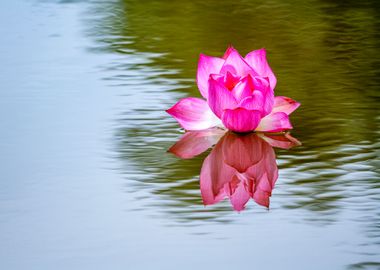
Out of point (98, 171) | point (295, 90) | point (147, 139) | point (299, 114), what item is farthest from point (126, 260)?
point (295, 90)

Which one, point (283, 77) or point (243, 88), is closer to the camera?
point (243, 88)

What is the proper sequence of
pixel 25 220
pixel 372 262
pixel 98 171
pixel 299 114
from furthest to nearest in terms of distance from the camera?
pixel 299 114, pixel 98 171, pixel 25 220, pixel 372 262

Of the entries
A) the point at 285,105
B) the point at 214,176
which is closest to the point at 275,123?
the point at 285,105

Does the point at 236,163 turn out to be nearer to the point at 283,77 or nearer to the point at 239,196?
the point at 239,196

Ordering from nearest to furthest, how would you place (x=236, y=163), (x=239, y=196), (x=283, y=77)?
(x=239, y=196), (x=236, y=163), (x=283, y=77)

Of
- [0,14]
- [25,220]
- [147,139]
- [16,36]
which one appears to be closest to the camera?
[25,220]

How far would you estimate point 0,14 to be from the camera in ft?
6.85

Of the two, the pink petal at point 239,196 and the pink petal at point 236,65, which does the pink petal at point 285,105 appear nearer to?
the pink petal at point 236,65

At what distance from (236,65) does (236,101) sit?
0.09 metres

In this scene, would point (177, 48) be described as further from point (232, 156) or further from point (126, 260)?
point (126, 260)

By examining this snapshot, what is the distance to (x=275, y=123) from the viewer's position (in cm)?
133

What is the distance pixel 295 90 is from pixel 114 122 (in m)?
0.31

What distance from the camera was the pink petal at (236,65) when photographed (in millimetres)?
1355

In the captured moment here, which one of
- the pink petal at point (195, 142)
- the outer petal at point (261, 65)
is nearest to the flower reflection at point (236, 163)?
the pink petal at point (195, 142)
